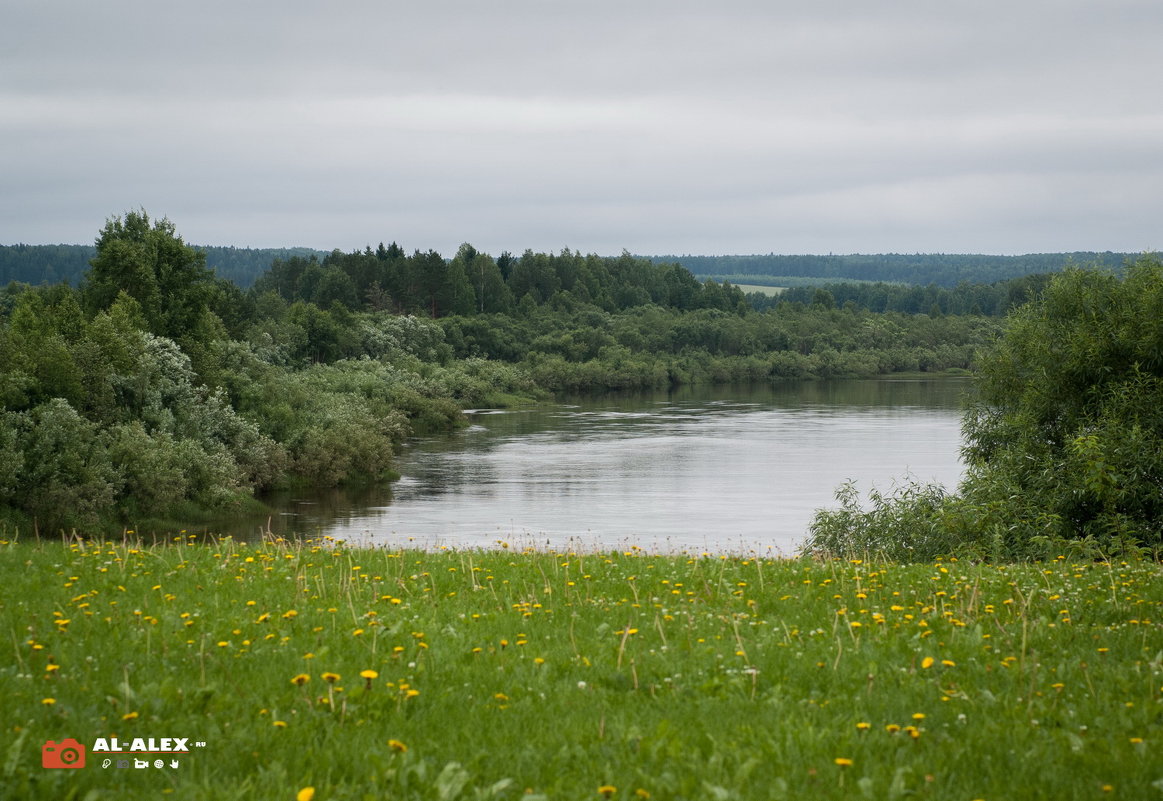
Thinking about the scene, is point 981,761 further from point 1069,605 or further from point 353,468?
point 353,468

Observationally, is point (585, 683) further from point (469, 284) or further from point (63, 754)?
point (469, 284)

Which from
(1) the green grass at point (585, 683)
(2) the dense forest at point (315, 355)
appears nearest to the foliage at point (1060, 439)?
(1) the green grass at point (585, 683)

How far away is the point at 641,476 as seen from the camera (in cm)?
5472

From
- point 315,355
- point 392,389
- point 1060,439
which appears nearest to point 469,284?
point 315,355

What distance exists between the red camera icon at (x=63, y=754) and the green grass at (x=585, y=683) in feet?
0.25

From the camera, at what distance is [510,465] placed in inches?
2336

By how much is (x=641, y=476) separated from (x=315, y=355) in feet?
181

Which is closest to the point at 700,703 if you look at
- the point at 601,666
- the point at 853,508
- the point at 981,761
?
the point at 601,666

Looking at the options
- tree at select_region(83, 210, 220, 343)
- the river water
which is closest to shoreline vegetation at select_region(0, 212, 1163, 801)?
the river water

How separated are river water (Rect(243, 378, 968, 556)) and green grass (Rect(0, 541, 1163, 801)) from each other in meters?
9.28

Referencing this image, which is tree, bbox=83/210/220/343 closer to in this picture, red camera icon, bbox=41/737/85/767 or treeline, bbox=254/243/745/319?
red camera icon, bbox=41/737/85/767

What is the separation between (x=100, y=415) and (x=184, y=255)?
18712 millimetres

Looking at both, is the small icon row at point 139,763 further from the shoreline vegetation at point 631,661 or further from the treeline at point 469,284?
the treeline at point 469,284

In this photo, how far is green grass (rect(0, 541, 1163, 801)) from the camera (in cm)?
512
